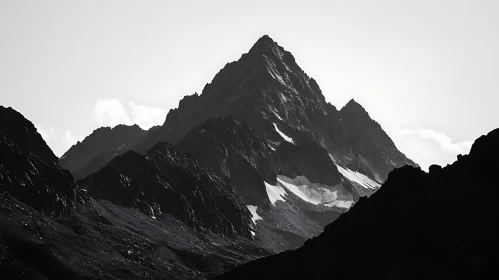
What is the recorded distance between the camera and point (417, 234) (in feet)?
402

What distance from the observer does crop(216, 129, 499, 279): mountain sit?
111688 mm

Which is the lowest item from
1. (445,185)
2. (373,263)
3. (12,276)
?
(12,276)

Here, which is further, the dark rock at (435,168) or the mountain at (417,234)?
the dark rock at (435,168)

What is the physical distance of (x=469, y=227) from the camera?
11531 cm

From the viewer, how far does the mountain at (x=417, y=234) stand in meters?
112

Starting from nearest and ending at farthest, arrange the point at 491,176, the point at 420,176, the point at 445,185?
the point at 491,176
the point at 445,185
the point at 420,176

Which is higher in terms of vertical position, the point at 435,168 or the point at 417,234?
the point at 435,168

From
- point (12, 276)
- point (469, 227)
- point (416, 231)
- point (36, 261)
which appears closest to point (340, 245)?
point (416, 231)

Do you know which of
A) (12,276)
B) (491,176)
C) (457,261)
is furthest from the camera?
(12,276)

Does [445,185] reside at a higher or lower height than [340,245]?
higher

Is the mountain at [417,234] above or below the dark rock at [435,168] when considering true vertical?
below

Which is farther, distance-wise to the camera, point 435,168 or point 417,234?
point 435,168

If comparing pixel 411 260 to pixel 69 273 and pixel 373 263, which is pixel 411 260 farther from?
pixel 69 273

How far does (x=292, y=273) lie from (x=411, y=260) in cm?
2504
